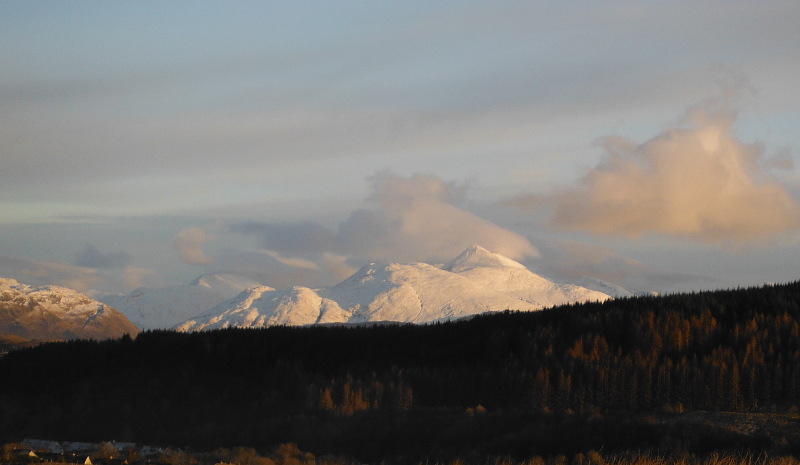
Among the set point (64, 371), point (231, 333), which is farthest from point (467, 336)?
point (64, 371)

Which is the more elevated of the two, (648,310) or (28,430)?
(648,310)

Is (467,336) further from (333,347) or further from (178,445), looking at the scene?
(178,445)

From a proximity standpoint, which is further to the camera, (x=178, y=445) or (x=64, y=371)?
A: (x=64, y=371)

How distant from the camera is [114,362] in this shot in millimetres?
96000

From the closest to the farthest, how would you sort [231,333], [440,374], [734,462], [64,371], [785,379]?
[734,462] → [785,379] → [440,374] → [64,371] → [231,333]

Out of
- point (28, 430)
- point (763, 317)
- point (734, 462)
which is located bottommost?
point (28, 430)

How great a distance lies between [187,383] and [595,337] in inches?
1513

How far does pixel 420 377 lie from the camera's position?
282ft

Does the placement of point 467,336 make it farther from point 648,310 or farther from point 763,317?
point 763,317

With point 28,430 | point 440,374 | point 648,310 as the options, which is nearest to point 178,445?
point 28,430

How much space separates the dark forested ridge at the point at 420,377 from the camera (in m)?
59.5

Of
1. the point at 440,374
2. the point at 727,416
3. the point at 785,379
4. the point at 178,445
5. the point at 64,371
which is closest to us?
the point at 727,416

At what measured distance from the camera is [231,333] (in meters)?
102

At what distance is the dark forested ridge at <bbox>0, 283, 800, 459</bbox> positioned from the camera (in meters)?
59.5
